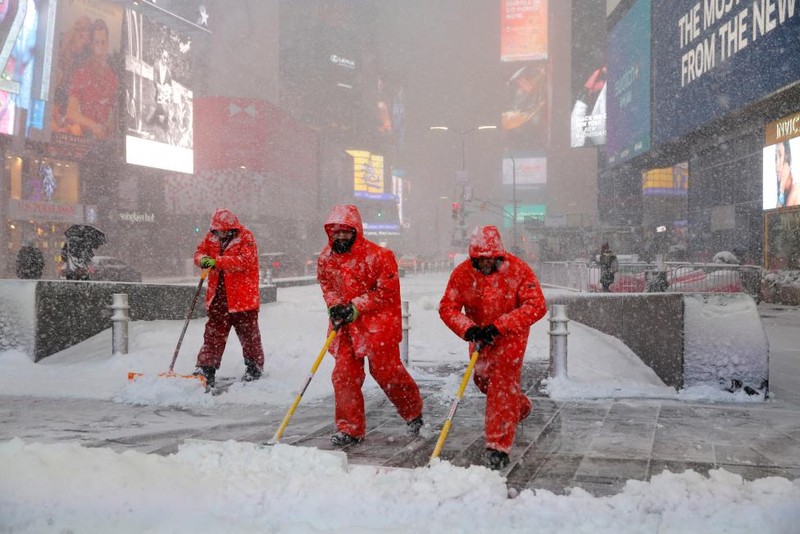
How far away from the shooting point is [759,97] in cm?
2419

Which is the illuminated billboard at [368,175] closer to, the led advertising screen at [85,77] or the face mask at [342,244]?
the led advertising screen at [85,77]

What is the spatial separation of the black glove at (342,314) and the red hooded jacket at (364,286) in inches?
3.4

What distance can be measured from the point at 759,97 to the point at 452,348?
1822cm

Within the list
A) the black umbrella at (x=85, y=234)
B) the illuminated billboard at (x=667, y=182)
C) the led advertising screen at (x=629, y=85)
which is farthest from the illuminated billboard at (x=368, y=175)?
the black umbrella at (x=85, y=234)

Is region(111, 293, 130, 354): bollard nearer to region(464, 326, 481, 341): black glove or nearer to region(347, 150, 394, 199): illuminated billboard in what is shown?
region(464, 326, 481, 341): black glove

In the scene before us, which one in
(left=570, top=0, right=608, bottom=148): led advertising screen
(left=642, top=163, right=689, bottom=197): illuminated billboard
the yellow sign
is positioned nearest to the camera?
(left=570, top=0, right=608, bottom=148): led advertising screen

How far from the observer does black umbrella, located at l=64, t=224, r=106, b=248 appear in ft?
38.9

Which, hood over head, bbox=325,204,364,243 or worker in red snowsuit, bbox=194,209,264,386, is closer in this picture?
hood over head, bbox=325,204,364,243

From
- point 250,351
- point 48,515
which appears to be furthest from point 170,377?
point 48,515

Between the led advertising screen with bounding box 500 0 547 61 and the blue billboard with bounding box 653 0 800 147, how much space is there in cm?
9770

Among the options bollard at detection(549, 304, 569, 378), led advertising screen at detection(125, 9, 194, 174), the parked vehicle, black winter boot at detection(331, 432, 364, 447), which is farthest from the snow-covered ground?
led advertising screen at detection(125, 9, 194, 174)

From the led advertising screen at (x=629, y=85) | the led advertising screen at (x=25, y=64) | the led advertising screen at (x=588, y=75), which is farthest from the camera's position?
the led advertising screen at (x=588, y=75)

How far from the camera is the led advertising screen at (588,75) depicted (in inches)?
2640

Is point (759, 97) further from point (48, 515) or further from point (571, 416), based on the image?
point (48, 515)
